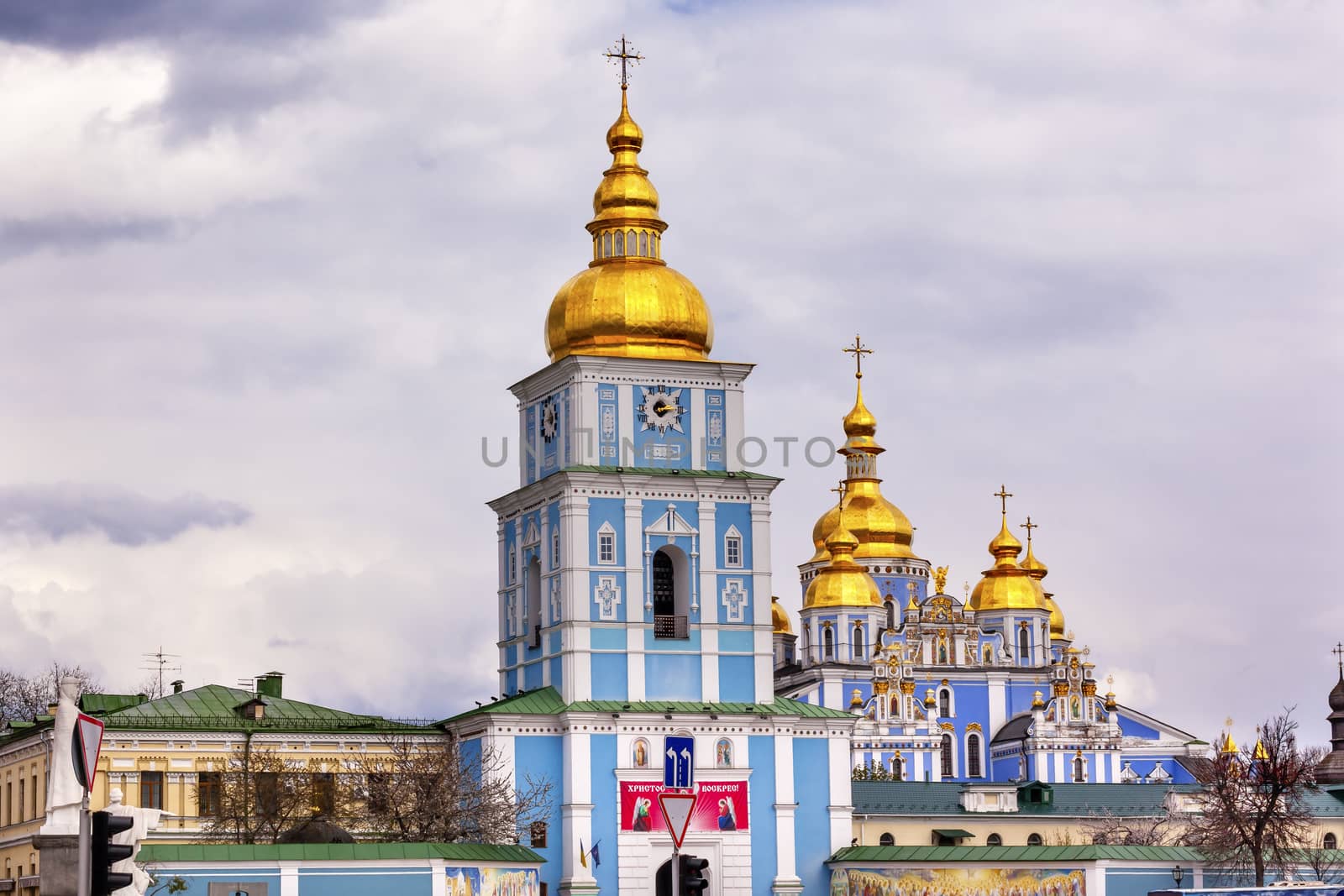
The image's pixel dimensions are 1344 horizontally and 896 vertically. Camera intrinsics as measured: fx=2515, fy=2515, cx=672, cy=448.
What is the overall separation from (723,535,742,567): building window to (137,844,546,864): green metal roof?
1005 centimetres

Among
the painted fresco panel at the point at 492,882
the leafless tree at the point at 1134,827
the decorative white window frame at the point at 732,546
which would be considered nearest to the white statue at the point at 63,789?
the painted fresco panel at the point at 492,882

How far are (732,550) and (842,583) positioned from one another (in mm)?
39215

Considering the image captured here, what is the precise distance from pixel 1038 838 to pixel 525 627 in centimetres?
2380

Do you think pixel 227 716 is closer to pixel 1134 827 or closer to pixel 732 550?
pixel 732 550

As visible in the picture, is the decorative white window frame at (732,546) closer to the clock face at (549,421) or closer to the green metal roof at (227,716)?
the clock face at (549,421)

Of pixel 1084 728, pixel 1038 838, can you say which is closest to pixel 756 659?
pixel 1038 838

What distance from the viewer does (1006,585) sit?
94375 mm

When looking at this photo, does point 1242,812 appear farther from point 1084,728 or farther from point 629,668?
point 1084,728

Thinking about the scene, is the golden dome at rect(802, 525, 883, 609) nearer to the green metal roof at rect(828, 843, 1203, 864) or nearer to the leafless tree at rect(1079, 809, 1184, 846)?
the leafless tree at rect(1079, 809, 1184, 846)

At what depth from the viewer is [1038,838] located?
71125 mm

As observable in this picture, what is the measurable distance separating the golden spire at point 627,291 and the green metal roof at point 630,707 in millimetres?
7140

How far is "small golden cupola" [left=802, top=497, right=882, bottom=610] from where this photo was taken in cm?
9019

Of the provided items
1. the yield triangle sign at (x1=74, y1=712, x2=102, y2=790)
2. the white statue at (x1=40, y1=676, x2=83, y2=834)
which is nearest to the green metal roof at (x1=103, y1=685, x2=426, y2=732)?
the white statue at (x1=40, y1=676, x2=83, y2=834)

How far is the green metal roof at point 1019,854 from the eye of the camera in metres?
46.3
